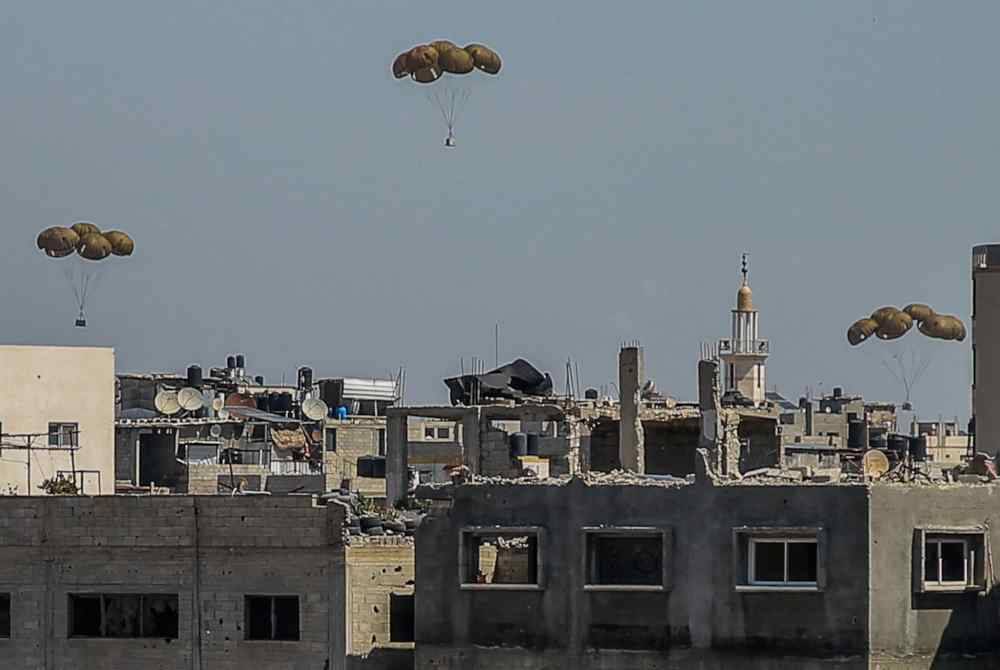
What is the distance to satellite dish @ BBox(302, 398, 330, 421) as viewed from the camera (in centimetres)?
9662

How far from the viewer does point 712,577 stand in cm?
4541

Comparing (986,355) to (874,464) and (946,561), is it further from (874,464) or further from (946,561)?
(946,561)

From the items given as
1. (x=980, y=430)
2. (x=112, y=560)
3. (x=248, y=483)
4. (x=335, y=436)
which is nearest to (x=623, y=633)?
(x=112, y=560)

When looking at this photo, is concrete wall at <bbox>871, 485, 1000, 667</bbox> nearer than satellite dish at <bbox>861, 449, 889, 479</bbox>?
Yes

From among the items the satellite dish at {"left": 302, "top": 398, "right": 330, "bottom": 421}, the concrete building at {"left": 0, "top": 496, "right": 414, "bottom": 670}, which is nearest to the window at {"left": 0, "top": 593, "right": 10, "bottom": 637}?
the concrete building at {"left": 0, "top": 496, "right": 414, "bottom": 670}

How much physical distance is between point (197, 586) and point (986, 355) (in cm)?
2636

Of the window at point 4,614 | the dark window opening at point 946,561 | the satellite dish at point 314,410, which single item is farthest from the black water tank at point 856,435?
the window at point 4,614

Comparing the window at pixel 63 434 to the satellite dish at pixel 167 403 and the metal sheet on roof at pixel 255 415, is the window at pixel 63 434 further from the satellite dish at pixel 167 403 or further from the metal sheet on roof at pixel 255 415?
the metal sheet on roof at pixel 255 415

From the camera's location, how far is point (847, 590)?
147ft

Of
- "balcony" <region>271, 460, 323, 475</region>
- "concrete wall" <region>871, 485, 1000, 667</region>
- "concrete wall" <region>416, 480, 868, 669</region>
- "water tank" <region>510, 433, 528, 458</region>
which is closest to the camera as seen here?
"concrete wall" <region>871, 485, 1000, 667</region>

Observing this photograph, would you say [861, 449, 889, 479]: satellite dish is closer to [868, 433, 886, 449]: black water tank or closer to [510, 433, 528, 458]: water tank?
[510, 433, 528, 458]: water tank

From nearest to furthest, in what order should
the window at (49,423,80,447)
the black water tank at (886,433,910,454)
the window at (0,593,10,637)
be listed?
the window at (0,593,10,637) → the window at (49,423,80,447) → the black water tank at (886,433,910,454)

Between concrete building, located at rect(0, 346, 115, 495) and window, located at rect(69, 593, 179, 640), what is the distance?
1313 cm

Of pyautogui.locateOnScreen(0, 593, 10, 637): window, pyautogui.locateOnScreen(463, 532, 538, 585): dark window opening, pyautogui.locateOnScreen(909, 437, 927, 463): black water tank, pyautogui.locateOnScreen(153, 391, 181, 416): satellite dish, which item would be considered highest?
pyautogui.locateOnScreen(153, 391, 181, 416): satellite dish
